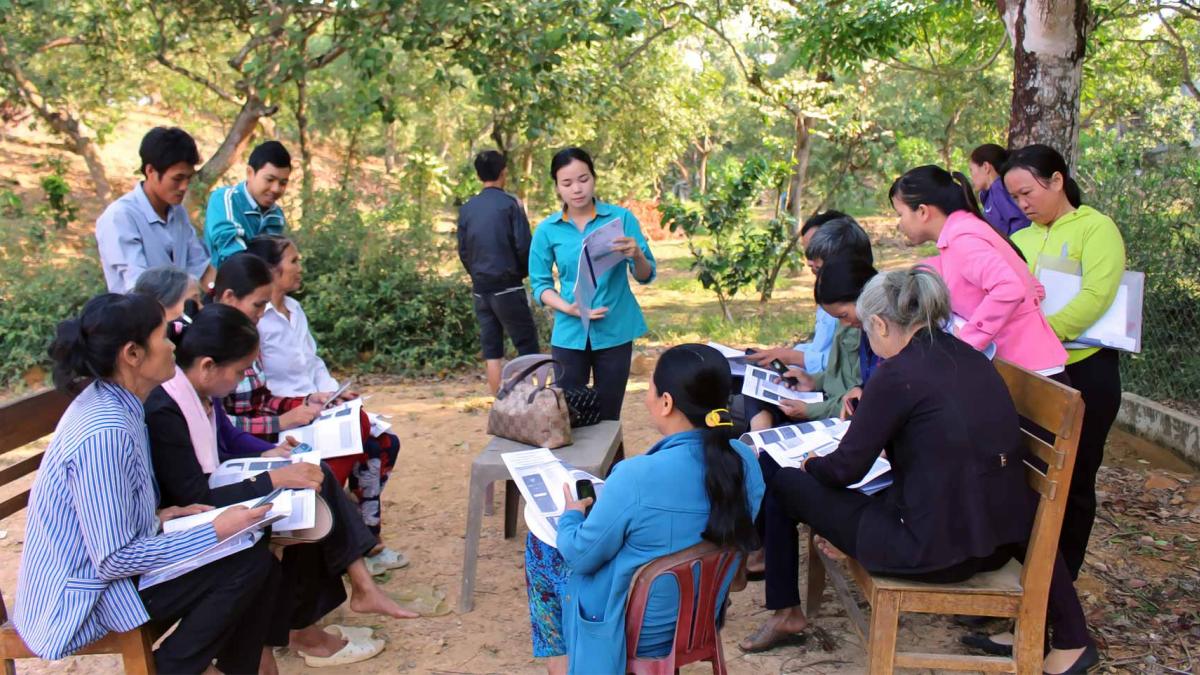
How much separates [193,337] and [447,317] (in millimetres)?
5095

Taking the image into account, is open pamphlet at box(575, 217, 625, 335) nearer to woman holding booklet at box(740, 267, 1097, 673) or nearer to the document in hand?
the document in hand

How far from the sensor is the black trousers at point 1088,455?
11.1 feet

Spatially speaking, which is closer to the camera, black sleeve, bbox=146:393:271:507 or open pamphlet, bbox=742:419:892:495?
black sleeve, bbox=146:393:271:507

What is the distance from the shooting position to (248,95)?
28.0 ft

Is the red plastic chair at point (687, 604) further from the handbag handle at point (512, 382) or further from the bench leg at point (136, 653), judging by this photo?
the handbag handle at point (512, 382)

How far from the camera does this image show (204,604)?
8.26ft

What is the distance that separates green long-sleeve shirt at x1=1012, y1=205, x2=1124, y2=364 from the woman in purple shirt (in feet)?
1.71

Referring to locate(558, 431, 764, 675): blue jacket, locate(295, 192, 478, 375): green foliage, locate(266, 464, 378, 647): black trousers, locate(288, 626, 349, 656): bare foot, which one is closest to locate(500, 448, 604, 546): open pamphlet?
locate(558, 431, 764, 675): blue jacket

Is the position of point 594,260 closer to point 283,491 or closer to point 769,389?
point 769,389

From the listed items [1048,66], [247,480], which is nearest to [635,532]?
[247,480]

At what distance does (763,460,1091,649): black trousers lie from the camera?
273 centimetres

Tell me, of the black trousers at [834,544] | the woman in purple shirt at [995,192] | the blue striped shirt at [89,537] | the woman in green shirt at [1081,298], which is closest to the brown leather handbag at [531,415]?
the black trousers at [834,544]

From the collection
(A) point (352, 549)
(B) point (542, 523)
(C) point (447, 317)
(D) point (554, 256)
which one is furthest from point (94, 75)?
(B) point (542, 523)

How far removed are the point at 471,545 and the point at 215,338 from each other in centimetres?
133
